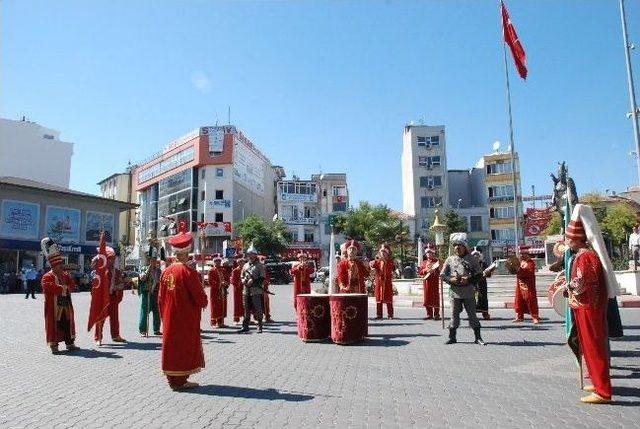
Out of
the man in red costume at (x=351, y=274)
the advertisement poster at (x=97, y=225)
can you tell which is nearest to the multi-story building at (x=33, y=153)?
the advertisement poster at (x=97, y=225)

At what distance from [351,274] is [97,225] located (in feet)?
135

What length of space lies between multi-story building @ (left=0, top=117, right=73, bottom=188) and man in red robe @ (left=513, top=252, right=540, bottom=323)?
→ 194ft

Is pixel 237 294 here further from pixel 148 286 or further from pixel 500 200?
pixel 500 200

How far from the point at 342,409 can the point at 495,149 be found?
6112cm

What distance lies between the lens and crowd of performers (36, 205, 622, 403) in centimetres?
533

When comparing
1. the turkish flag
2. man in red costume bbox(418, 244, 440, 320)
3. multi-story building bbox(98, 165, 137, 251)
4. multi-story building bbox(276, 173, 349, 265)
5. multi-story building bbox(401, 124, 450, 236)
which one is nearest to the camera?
man in red costume bbox(418, 244, 440, 320)

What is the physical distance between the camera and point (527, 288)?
12.4 meters

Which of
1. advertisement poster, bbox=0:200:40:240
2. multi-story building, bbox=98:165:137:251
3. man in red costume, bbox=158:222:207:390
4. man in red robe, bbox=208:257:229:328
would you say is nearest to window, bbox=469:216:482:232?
advertisement poster, bbox=0:200:40:240

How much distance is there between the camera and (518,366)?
7129mm

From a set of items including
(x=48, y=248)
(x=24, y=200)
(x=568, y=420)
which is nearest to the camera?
(x=568, y=420)

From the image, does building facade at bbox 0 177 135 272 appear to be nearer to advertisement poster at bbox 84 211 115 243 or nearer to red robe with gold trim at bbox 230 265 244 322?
advertisement poster at bbox 84 211 115 243

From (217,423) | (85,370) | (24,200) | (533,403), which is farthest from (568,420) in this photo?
(24,200)

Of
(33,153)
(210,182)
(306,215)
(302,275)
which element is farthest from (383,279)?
(33,153)

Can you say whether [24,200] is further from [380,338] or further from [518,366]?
[518,366]
